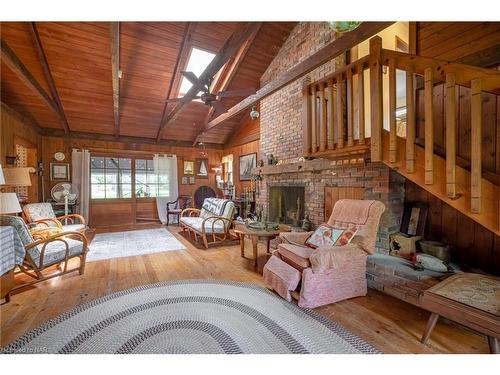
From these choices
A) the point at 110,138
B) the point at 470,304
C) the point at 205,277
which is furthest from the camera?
the point at 110,138

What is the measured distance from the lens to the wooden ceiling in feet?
11.7

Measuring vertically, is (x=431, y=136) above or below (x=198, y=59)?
below

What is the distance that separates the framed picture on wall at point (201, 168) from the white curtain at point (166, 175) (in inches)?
29.8

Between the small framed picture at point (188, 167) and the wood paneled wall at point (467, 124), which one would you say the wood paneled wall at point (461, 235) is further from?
the small framed picture at point (188, 167)

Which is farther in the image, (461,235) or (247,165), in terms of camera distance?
(247,165)

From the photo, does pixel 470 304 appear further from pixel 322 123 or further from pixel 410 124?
pixel 322 123

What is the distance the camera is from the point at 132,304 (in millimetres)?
2102

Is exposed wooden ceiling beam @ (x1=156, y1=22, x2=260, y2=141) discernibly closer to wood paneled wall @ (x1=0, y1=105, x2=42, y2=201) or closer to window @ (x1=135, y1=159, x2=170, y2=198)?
wood paneled wall @ (x1=0, y1=105, x2=42, y2=201)

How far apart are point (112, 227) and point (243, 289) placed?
5.20 meters

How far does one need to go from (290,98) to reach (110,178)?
5.40 m

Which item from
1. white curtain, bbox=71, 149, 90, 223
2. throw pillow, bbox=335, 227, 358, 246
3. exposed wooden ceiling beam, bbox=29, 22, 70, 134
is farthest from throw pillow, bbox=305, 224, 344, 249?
white curtain, bbox=71, 149, 90, 223

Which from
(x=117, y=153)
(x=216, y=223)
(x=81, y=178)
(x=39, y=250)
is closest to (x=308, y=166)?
(x=216, y=223)

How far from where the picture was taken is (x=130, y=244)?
14.1ft
